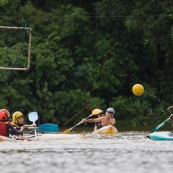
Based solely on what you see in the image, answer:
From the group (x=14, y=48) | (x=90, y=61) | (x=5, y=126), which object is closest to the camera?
(x=5, y=126)

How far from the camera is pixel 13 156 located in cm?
1955

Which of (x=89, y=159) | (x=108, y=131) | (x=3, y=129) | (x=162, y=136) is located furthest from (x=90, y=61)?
(x=89, y=159)

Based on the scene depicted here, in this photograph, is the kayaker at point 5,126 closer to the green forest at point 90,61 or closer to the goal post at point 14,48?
the green forest at point 90,61

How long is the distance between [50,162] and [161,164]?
203 cm

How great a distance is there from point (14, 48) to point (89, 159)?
2774cm

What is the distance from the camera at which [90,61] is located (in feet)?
155

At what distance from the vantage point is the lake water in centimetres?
1639

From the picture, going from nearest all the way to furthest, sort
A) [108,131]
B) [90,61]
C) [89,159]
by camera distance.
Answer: [89,159] → [108,131] → [90,61]

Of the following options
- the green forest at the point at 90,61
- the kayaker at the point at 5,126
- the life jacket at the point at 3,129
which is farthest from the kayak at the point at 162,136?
the green forest at the point at 90,61

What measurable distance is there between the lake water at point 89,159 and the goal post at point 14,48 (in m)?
21.1

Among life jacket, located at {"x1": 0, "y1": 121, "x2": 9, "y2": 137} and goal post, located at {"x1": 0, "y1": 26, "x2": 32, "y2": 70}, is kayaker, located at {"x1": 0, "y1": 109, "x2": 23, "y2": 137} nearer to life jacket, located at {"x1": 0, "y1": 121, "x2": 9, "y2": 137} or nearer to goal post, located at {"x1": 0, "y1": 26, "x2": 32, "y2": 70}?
life jacket, located at {"x1": 0, "y1": 121, "x2": 9, "y2": 137}

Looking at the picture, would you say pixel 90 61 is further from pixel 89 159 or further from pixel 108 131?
pixel 89 159

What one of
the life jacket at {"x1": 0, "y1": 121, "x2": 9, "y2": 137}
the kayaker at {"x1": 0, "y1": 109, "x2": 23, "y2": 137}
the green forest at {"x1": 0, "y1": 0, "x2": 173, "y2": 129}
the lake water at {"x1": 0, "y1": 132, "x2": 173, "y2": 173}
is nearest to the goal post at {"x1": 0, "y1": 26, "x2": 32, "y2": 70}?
the green forest at {"x1": 0, "y1": 0, "x2": 173, "y2": 129}

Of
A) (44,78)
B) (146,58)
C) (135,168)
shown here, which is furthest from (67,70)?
(135,168)
